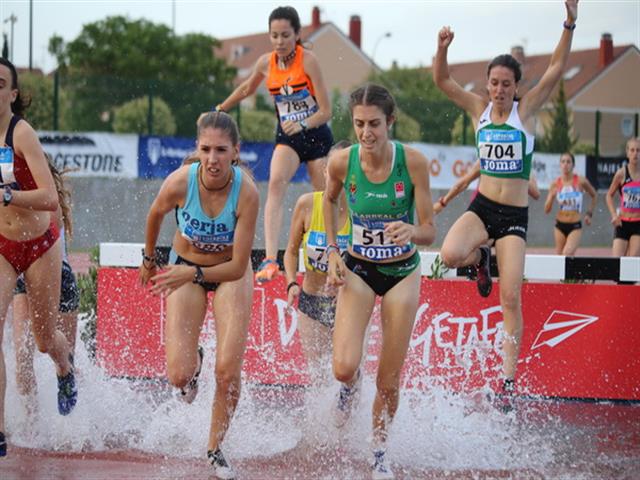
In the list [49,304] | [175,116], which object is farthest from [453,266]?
Result: [175,116]

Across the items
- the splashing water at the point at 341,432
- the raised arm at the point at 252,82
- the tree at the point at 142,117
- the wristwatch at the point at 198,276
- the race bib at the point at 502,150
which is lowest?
the splashing water at the point at 341,432

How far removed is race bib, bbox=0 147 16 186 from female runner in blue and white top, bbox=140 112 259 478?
35.6 inches

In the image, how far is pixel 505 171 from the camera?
7590 millimetres

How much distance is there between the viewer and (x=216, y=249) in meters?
5.99

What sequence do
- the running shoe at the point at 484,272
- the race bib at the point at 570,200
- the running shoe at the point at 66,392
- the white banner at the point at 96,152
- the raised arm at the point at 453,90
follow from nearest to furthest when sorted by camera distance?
the running shoe at the point at 66,392
the raised arm at the point at 453,90
the running shoe at the point at 484,272
the race bib at the point at 570,200
the white banner at the point at 96,152

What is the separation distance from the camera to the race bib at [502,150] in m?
7.49

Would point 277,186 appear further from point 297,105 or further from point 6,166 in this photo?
point 6,166

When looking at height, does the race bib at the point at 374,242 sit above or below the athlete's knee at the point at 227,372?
above

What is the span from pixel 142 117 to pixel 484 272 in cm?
1640

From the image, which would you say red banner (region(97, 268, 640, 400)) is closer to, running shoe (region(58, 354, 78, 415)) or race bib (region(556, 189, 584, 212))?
running shoe (region(58, 354, 78, 415))

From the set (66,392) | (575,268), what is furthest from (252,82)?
(66,392)

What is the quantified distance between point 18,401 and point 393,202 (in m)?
3.09

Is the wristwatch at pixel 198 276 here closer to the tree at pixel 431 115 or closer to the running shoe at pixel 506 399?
the running shoe at pixel 506 399

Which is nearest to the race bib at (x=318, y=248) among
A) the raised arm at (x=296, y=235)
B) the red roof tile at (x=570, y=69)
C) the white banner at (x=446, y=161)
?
the raised arm at (x=296, y=235)
